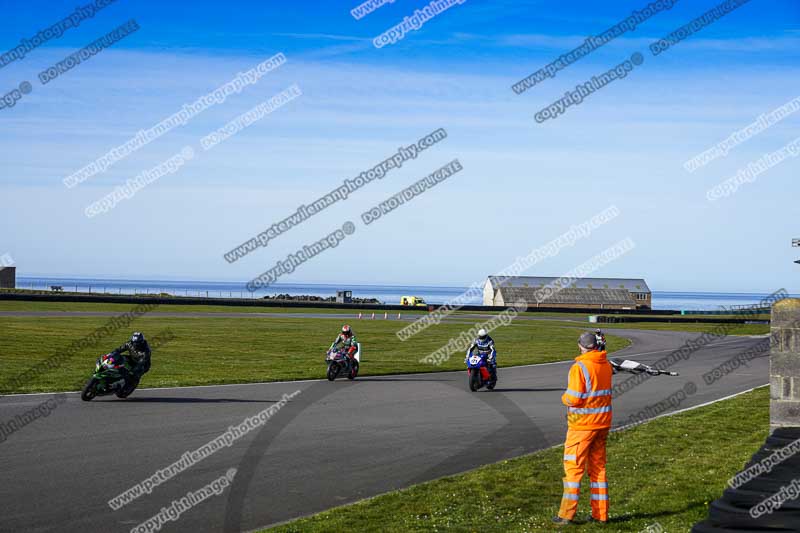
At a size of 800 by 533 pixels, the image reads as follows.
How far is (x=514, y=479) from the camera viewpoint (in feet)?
37.6

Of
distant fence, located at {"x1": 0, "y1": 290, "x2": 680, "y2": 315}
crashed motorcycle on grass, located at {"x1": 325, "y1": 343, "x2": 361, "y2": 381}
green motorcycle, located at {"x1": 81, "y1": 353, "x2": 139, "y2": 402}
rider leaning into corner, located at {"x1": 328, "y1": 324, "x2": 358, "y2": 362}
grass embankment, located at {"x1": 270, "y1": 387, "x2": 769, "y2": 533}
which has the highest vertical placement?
distant fence, located at {"x1": 0, "y1": 290, "x2": 680, "y2": 315}

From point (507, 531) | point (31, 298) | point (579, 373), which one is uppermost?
point (31, 298)

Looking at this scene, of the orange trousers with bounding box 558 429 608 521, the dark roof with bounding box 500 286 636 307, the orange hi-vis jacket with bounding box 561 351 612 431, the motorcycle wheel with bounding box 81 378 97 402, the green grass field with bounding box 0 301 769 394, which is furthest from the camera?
the dark roof with bounding box 500 286 636 307

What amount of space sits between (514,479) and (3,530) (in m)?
6.06

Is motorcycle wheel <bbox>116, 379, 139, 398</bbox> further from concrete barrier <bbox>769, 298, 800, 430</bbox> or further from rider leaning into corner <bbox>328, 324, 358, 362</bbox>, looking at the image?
concrete barrier <bbox>769, 298, 800, 430</bbox>

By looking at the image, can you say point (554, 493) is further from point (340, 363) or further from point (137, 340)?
point (340, 363)

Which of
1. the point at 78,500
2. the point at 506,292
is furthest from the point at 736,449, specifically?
the point at 506,292

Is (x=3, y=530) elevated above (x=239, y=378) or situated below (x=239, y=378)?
below

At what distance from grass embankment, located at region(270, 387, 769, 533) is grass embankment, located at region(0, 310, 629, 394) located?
1241cm

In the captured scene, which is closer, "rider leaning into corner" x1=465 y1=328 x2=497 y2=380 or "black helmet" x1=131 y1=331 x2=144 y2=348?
"black helmet" x1=131 y1=331 x2=144 y2=348

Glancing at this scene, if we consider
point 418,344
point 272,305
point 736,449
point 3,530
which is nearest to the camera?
point 3,530

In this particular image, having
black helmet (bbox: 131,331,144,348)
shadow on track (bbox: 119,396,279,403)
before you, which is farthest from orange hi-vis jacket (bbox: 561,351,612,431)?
black helmet (bbox: 131,331,144,348)

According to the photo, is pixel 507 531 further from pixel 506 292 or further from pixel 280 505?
pixel 506 292

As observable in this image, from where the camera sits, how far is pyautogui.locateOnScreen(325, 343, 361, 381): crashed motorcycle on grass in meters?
24.1
